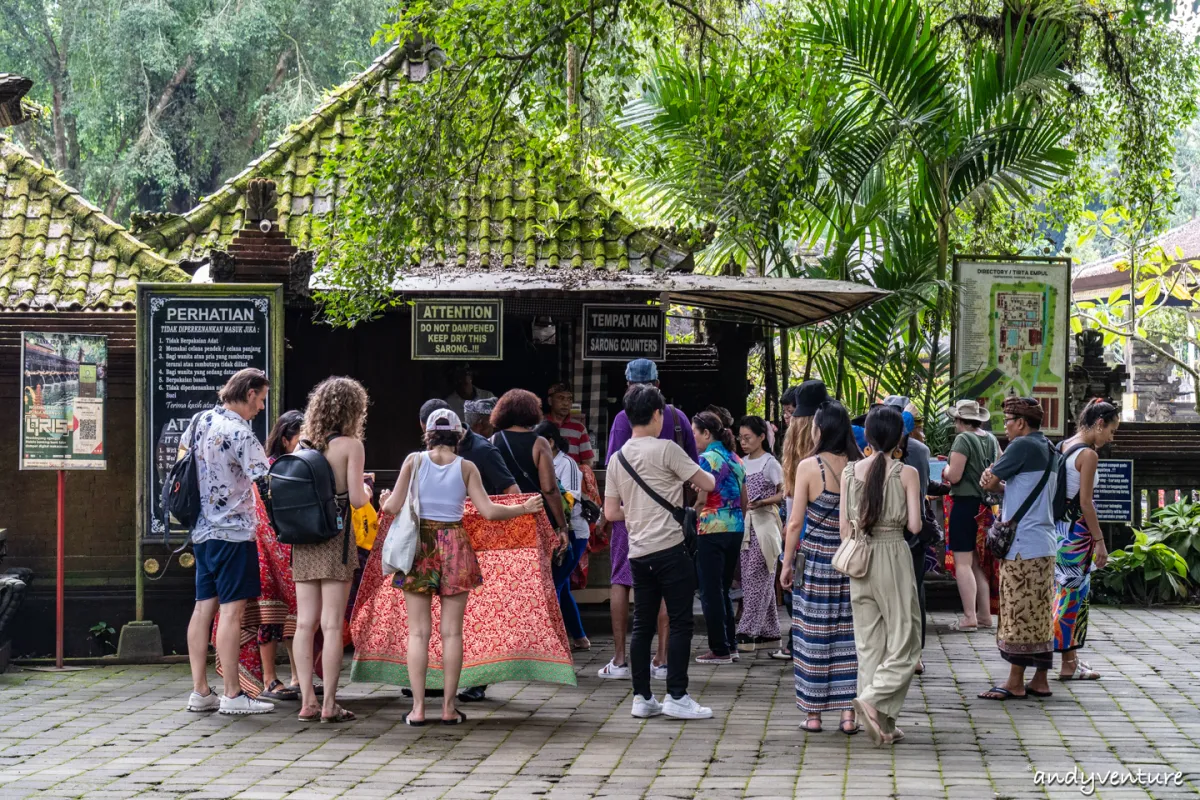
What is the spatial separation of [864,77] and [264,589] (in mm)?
7269

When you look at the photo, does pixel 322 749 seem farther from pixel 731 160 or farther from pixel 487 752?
pixel 731 160

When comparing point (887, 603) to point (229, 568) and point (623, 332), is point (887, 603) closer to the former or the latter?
point (229, 568)

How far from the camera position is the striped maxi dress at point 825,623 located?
7254 mm

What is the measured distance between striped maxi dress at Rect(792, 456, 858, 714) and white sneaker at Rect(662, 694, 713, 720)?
578 millimetres

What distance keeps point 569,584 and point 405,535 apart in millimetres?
2723

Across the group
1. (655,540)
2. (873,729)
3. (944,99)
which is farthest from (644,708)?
(944,99)

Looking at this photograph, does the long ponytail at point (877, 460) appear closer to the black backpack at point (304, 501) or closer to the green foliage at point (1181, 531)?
the black backpack at point (304, 501)

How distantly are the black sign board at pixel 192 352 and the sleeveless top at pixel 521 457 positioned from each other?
1916mm

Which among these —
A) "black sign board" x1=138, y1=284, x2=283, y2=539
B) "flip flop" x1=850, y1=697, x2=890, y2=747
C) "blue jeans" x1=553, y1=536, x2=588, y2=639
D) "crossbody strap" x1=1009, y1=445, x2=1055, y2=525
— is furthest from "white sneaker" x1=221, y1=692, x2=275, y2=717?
"crossbody strap" x1=1009, y1=445, x2=1055, y2=525

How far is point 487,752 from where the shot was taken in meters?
6.86

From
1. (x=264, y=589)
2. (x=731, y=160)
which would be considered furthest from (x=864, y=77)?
(x=264, y=589)

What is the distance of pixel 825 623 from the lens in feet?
23.9

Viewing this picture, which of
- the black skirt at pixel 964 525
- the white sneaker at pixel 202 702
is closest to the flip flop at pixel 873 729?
the white sneaker at pixel 202 702

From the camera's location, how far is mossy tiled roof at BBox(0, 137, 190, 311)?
37.1 ft
